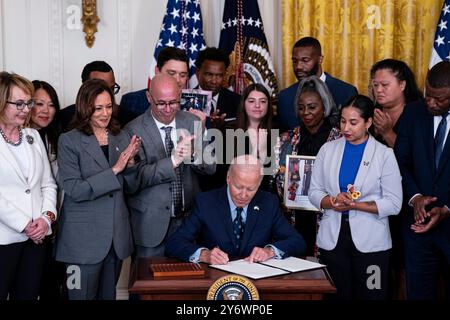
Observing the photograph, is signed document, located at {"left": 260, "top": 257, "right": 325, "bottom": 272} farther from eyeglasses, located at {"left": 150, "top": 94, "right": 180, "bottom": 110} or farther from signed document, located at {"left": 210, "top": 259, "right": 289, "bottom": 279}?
eyeglasses, located at {"left": 150, "top": 94, "right": 180, "bottom": 110}

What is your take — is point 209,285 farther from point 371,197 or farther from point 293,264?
point 371,197

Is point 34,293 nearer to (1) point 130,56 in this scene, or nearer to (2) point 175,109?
(2) point 175,109

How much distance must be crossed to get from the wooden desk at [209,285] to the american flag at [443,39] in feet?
9.76

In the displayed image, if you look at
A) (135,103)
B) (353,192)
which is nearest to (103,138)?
(135,103)

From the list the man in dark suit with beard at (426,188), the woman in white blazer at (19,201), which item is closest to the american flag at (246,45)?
the man in dark suit with beard at (426,188)

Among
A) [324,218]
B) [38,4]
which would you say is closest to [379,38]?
[324,218]

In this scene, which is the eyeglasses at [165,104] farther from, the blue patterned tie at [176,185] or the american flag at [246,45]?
the american flag at [246,45]

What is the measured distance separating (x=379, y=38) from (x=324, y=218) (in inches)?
89.1

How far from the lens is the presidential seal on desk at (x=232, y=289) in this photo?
114 inches

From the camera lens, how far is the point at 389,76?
14.9 ft

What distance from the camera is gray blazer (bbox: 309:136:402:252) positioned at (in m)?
3.92

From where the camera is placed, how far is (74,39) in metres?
5.86

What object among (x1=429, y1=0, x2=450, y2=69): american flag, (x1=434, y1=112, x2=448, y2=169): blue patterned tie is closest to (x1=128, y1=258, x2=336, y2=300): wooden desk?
(x1=434, y1=112, x2=448, y2=169): blue patterned tie

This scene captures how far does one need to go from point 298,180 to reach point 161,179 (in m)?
0.99
